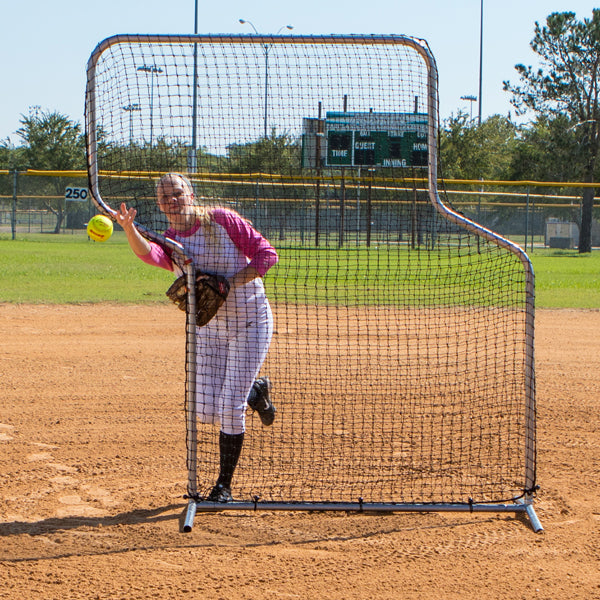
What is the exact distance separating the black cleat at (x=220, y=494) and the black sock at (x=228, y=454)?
Answer: 0.03m

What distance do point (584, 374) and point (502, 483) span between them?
135 inches

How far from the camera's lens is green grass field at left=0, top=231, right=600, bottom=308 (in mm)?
12359

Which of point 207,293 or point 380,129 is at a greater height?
point 380,129

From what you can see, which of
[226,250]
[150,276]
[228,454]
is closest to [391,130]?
[226,250]

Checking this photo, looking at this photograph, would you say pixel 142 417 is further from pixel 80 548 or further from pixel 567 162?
pixel 567 162

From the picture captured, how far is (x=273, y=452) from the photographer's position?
17.3 feet

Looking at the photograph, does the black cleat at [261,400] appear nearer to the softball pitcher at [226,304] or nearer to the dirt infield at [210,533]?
the softball pitcher at [226,304]

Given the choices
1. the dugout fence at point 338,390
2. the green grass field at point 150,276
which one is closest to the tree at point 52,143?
the green grass field at point 150,276

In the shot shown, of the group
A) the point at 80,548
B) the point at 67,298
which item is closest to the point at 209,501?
the point at 80,548

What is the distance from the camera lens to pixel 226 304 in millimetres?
4254

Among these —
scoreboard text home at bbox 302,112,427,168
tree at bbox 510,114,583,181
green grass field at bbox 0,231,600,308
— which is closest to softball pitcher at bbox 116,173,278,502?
scoreboard text home at bbox 302,112,427,168

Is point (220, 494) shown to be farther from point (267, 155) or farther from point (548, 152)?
point (548, 152)

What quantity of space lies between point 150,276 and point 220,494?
474 inches

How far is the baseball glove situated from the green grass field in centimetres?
415
